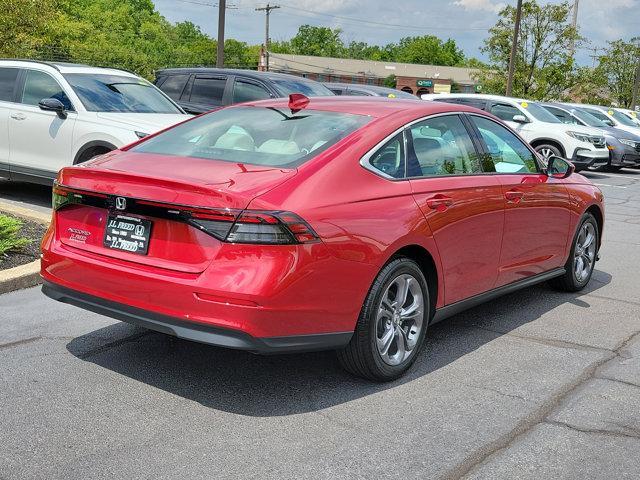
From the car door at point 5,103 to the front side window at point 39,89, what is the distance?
20 cm

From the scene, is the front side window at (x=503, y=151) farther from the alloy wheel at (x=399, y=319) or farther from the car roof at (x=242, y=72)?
the car roof at (x=242, y=72)

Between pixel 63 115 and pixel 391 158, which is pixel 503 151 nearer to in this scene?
pixel 391 158

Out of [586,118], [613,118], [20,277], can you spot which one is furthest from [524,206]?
[613,118]

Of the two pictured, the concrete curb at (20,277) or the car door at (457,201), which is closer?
the car door at (457,201)

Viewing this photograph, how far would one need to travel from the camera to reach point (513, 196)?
17.9ft

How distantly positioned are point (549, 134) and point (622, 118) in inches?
377

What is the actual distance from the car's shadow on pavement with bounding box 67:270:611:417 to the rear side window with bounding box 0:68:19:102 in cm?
608

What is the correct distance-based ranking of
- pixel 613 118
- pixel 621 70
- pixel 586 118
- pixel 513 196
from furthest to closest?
pixel 621 70 → pixel 613 118 → pixel 586 118 → pixel 513 196

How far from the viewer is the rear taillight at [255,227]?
12.1 ft

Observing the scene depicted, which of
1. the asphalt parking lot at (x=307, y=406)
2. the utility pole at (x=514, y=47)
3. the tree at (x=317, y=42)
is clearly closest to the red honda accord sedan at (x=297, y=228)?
the asphalt parking lot at (x=307, y=406)

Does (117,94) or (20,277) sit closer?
(20,277)

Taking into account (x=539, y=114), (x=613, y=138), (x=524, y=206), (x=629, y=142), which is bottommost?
(x=629, y=142)

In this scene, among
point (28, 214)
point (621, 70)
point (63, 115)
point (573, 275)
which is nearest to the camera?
point (573, 275)

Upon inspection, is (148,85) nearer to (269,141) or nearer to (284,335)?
(269,141)
